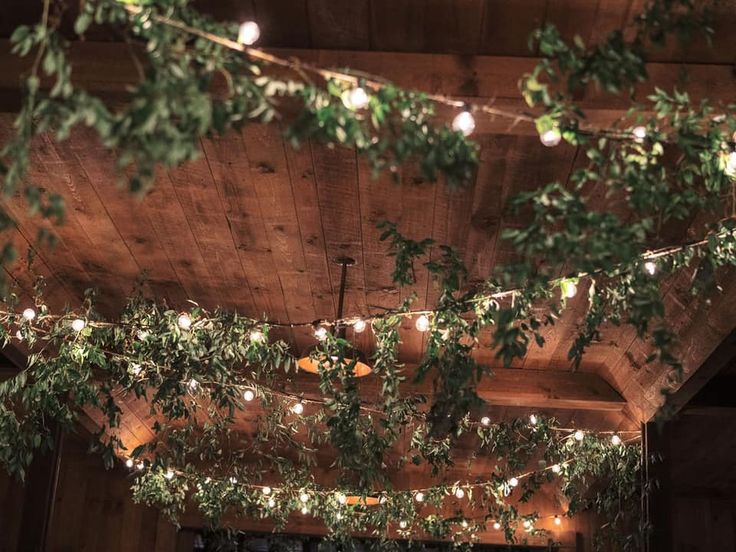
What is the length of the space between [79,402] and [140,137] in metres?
3.12

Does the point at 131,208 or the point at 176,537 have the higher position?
the point at 131,208

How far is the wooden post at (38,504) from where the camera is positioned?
21.1 feet

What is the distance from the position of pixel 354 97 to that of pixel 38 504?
497cm

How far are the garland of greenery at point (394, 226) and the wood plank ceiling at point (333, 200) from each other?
167 millimetres

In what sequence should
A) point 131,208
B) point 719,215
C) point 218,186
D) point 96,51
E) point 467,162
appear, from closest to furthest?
point 467,162
point 96,51
point 719,215
point 218,186
point 131,208

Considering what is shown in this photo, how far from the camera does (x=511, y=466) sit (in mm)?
6766

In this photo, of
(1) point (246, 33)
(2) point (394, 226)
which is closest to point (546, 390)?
(2) point (394, 226)

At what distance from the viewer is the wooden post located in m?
6.43

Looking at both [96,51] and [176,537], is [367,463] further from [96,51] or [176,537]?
[176,537]

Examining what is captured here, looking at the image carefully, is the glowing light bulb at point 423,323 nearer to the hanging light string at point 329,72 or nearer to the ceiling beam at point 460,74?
the ceiling beam at point 460,74

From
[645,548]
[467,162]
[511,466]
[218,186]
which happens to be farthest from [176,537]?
[467,162]

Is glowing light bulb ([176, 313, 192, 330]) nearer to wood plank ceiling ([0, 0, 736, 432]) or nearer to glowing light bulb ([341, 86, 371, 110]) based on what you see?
wood plank ceiling ([0, 0, 736, 432])

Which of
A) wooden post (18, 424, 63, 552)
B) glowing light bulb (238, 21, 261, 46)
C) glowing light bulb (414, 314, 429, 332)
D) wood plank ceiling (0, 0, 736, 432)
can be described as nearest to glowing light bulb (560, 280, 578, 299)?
wood plank ceiling (0, 0, 736, 432)

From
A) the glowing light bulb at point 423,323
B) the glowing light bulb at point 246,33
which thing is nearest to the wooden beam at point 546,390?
the glowing light bulb at point 423,323
